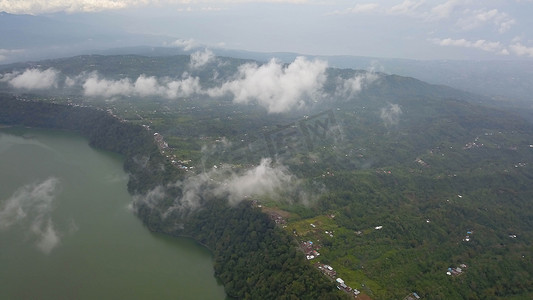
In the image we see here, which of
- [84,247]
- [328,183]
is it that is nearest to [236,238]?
[84,247]

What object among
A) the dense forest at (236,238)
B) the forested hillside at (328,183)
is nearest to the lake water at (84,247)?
the dense forest at (236,238)

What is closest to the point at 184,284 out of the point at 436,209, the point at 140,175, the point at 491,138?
the point at 140,175

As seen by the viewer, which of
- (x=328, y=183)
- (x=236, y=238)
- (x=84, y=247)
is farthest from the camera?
(x=328, y=183)

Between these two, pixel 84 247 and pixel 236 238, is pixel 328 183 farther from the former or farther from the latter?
pixel 84 247

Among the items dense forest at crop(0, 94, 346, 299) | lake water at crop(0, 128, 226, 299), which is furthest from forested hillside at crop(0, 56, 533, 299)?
lake water at crop(0, 128, 226, 299)

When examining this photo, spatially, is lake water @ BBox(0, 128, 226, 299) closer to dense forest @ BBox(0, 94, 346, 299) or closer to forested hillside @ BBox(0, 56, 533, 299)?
dense forest @ BBox(0, 94, 346, 299)

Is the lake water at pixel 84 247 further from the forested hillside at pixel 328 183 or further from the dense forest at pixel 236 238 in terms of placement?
the forested hillside at pixel 328 183

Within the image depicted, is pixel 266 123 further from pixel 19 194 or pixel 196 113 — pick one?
pixel 19 194

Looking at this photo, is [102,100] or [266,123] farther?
[102,100]
